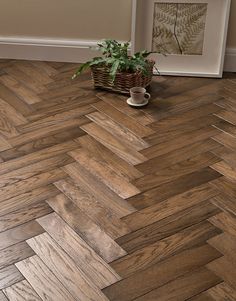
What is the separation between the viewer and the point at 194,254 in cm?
168

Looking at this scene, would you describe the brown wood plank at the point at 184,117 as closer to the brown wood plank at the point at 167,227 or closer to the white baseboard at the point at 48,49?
the white baseboard at the point at 48,49

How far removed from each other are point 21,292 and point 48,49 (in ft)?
5.24

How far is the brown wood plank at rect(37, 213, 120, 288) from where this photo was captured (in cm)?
160

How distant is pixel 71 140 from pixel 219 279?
2.98ft

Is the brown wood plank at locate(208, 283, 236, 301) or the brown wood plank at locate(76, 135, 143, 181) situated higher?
the brown wood plank at locate(76, 135, 143, 181)

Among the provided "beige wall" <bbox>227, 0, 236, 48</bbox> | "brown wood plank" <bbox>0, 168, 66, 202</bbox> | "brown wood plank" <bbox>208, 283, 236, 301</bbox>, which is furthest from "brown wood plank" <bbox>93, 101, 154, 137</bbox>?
"brown wood plank" <bbox>208, 283, 236, 301</bbox>

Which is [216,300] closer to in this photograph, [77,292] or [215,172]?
[77,292]

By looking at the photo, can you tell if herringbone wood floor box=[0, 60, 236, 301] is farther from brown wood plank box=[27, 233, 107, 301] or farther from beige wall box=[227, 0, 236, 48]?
beige wall box=[227, 0, 236, 48]

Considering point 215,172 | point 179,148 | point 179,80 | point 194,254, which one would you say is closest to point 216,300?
point 194,254

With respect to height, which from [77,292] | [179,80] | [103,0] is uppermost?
[103,0]

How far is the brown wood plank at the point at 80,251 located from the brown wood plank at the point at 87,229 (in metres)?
0.02

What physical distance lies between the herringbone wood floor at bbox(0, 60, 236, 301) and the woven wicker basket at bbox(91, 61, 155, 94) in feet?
0.17

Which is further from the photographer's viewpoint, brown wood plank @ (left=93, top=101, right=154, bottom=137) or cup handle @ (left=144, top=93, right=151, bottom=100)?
cup handle @ (left=144, top=93, right=151, bottom=100)

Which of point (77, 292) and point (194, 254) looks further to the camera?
point (194, 254)
